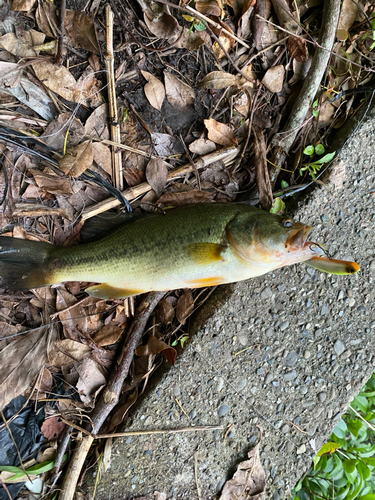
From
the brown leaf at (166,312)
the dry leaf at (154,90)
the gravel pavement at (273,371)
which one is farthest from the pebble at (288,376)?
the dry leaf at (154,90)

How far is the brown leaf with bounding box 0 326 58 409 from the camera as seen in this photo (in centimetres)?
265

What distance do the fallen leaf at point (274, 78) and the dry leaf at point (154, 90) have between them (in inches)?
34.6

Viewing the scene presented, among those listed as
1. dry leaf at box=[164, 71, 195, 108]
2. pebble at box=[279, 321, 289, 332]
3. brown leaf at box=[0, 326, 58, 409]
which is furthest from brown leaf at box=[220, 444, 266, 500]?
dry leaf at box=[164, 71, 195, 108]

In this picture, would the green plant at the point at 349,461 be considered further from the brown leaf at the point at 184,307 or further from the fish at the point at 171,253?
the fish at the point at 171,253

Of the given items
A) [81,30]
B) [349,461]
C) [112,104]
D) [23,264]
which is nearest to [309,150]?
[112,104]

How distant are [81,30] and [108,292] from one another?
2.00 metres

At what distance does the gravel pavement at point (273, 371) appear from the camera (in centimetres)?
285

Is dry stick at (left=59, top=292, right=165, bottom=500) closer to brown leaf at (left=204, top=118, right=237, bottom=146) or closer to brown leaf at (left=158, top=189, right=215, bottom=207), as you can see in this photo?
brown leaf at (left=158, top=189, right=215, bottom=207)

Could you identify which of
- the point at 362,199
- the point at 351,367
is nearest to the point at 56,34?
the point at 362,199

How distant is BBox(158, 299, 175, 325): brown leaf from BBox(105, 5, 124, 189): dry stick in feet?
3.47

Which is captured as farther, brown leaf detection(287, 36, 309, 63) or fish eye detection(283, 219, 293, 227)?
brown leaf detection(287, 36, 309, 63)

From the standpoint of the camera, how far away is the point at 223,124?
2812 mm

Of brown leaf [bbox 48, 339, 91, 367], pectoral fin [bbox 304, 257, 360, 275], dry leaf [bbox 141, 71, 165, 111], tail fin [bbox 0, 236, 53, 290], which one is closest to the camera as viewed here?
pectoral fin [bbox 304, 257, 360, 275]

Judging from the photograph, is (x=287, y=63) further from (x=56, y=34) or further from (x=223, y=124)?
(x=56, y=34)
